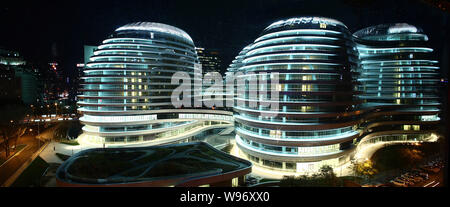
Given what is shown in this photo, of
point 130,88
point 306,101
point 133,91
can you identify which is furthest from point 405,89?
point 130,88

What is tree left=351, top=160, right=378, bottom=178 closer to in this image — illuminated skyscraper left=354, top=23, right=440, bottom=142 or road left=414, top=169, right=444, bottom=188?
road left=414, top=169, right=444, bottom=188

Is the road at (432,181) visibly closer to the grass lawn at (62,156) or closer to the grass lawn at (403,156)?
the grass lawn at (403,156)

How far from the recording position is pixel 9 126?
55781mm

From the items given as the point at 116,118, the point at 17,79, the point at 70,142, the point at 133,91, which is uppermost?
the point at 17,79

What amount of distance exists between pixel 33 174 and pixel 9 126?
23.9 metres

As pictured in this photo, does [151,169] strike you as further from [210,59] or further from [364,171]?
[210,59]

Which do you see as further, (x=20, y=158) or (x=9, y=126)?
(x=9, y=126)

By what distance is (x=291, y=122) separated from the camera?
45.4 metres

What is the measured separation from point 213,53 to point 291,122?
120892mm

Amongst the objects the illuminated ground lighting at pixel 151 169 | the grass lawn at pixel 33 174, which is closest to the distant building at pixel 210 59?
the grass lawn at pixel 33 174

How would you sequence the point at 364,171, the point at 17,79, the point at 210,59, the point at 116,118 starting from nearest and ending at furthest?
the point at 364,171 < the point at 116,118 < the point at 17,79 < the point at 210,59

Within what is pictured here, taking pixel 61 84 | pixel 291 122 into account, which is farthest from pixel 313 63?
pixel 61 84
